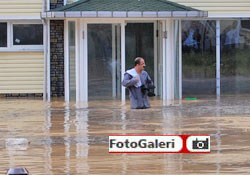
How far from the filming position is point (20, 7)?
2441 centimetres

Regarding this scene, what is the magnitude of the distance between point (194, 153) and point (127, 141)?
Result: 2.37 meters

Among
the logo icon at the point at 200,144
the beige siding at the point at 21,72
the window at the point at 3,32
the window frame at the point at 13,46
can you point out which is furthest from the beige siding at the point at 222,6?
the logo icon at the point at 200,144

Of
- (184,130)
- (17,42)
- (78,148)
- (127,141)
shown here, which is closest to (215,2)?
(17,42)

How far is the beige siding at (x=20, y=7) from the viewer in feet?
80.1

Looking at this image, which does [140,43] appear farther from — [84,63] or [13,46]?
[13,46]

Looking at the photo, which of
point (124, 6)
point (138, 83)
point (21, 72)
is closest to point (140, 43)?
point (124, 6)

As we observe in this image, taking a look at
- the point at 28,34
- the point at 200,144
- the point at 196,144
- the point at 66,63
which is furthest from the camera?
the point at 28,34

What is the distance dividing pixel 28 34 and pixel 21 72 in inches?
52.5

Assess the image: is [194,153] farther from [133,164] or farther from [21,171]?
[21,171]

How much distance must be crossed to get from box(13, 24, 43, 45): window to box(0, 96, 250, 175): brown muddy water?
285 centimetres

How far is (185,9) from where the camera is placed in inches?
904

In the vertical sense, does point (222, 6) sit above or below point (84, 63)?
above

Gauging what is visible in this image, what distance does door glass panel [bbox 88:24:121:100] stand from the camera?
934 inches

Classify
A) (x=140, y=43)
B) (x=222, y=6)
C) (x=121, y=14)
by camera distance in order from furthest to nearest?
(x=222, y=6)
(x=140, y=43)
(x=121, y=14)
